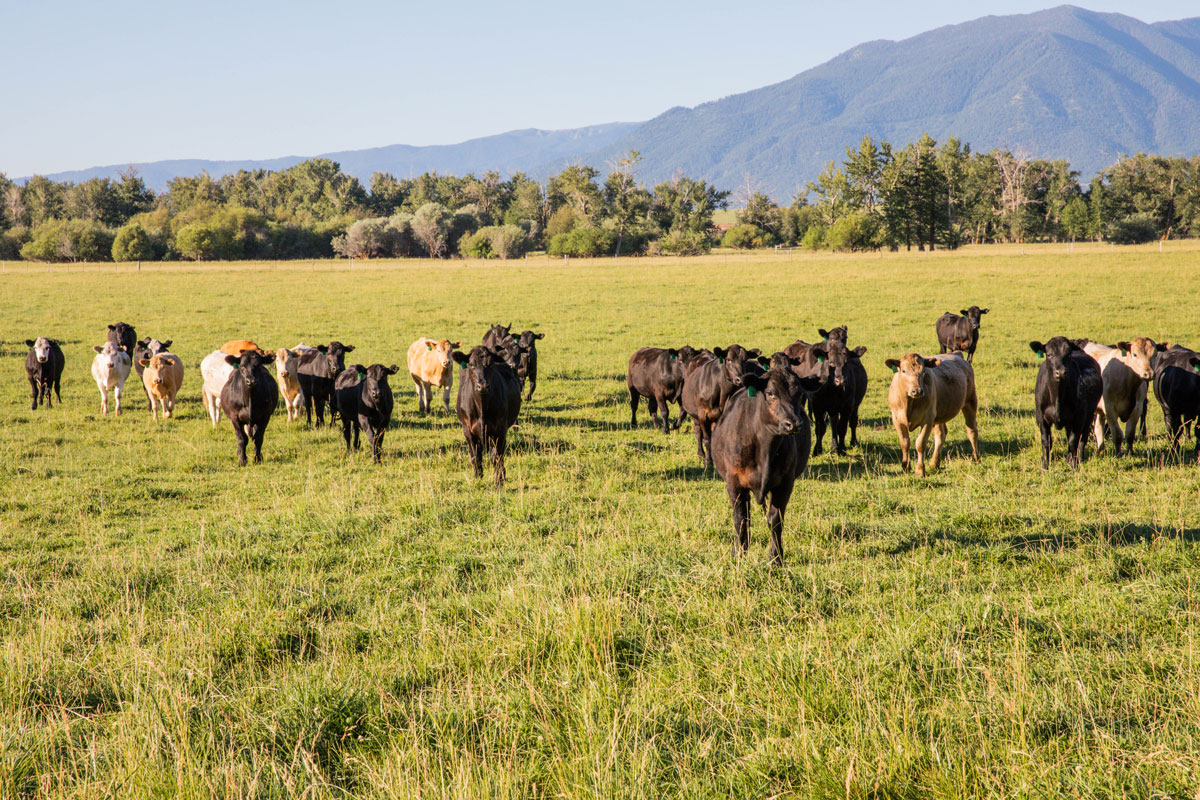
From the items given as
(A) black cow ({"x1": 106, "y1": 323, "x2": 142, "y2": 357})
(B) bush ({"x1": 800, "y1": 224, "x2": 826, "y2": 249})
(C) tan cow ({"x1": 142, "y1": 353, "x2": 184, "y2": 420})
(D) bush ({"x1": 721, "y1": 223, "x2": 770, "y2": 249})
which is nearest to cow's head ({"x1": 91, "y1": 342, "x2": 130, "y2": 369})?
(C) tan cow ({"x1": 142, "y1": 353, "x2": 184, "y2": 420})

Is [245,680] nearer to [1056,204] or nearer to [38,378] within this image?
[38,378]

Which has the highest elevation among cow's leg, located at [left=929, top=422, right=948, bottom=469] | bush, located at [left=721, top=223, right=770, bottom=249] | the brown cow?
bush, located at [left=721, top=223, right=770, bottom=249]

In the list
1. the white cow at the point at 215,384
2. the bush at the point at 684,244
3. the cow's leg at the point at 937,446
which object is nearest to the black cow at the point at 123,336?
the white cow at the point at 215,384

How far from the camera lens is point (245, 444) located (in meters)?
12.1

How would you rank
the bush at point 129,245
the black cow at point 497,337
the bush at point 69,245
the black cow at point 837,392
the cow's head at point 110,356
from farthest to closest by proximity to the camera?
the bush at point 129,245
the bush at point 69,245
the black cow at point 497,337
the cow's head at point 110,356
the black cow at point 837,392

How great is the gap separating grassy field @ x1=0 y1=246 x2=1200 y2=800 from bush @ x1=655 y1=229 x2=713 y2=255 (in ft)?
→ 247

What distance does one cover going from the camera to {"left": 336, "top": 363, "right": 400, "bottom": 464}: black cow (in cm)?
1191

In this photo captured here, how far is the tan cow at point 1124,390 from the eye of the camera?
11.3 m

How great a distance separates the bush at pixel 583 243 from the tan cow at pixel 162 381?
72359mm

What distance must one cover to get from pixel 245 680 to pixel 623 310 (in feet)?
91.3

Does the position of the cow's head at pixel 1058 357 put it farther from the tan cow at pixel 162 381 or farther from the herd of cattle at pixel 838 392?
the tan cow at pixel 162 381

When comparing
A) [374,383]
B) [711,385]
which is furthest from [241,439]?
[711,385]

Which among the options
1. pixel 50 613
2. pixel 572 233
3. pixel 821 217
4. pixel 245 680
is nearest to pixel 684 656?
pixel 245 680

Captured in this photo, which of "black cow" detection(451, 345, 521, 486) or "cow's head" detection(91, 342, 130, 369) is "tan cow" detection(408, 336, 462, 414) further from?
"cow's head" detection(91, 342, 130, 369)
